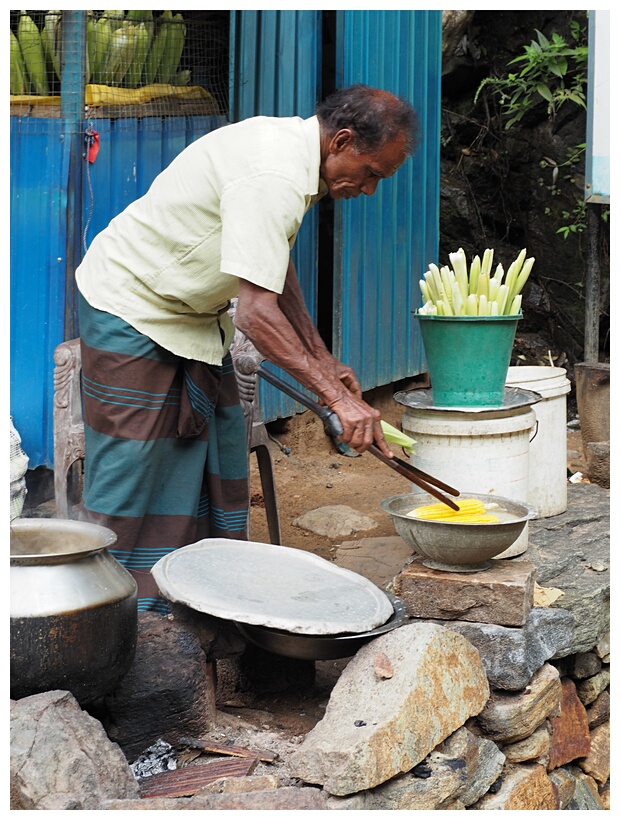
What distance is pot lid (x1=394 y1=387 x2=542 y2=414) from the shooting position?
153 inches

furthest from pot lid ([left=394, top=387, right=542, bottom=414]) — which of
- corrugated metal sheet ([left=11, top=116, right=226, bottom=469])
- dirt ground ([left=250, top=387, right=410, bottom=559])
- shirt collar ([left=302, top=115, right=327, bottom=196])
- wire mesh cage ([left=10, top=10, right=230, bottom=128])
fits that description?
wire mesh cage ([left=10, top=10, right=230, bottom=128])

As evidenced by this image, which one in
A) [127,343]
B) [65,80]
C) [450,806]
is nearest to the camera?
[450,806]

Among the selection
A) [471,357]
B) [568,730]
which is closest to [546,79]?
[471,357]

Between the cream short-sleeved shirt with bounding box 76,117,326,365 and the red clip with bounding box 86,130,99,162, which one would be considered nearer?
the cream short-sleeved shirt with bounding box 76,117,326,365

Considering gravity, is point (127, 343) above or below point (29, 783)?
above

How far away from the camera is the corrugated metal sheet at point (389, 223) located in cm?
698

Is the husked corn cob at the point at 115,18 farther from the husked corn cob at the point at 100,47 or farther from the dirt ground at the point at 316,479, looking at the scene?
the dirt ground at the point at 316,479

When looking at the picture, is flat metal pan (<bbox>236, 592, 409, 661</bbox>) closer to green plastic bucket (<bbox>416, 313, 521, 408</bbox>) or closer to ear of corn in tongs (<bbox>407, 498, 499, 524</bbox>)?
ear of corn in tongs (<bbox>407, 498, 499, 524</bbox>)

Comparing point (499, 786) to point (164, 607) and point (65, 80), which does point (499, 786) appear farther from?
point (65, 80)

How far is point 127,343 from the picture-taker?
349 cm

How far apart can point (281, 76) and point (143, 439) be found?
3.53 metres

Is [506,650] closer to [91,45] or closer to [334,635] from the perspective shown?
[334,635]

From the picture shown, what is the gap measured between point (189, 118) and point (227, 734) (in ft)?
13.1

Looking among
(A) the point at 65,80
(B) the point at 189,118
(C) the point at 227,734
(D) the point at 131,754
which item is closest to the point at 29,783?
(D) the point at 131,754
